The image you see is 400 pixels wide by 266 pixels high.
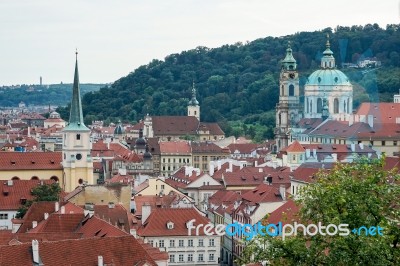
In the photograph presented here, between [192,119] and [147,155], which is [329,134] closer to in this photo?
[147,155]

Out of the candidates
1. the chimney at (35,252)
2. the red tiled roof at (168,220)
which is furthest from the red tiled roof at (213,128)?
the chimney at (35,252)

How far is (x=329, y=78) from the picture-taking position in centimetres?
14138

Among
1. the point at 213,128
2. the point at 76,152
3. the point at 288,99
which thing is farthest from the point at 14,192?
the point at 213,128

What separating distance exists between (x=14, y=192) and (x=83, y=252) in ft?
86.6

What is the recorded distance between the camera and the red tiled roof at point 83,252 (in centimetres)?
3278

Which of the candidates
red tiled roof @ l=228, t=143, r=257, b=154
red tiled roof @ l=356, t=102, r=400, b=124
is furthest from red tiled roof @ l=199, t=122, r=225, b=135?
red tiled roof @ l=356, t=102, r=400, b=124

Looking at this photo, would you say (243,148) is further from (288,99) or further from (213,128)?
(213,128)

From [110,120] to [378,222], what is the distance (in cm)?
→ 16984

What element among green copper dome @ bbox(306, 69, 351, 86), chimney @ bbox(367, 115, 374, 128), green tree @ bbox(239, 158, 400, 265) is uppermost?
green copper dome @ bbox(306, 69, 351, 86)

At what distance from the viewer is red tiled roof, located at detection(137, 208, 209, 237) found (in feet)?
167

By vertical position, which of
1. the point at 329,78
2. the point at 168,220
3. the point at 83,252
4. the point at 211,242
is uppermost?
the point at 329,78

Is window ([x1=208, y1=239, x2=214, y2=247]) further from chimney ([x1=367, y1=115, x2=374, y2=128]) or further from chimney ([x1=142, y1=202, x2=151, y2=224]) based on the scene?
chimney ([x1=367, y1=115, x2=374, y2=128])

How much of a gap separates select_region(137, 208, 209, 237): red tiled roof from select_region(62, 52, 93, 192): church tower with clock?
75.0 feet

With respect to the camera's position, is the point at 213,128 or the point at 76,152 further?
the point at 213,128
